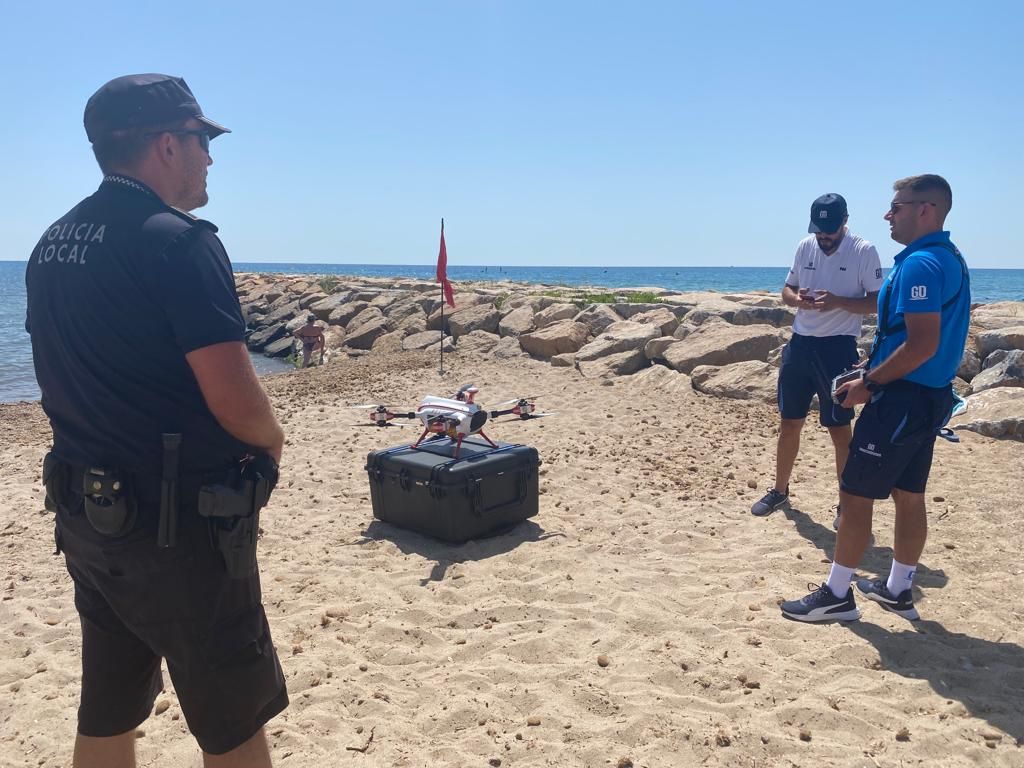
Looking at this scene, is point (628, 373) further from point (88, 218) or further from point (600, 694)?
point (88, 218)

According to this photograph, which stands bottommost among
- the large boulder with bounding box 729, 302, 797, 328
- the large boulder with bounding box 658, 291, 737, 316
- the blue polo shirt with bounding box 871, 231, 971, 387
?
the large boulder with bounding box 729, 302, 797, 328

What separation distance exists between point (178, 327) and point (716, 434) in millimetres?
6897

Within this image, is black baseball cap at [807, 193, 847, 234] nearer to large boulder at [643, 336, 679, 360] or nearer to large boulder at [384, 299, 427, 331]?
large boulder at [643, 336, 679, 360]

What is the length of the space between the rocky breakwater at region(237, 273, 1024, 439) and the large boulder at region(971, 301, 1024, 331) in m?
0.02

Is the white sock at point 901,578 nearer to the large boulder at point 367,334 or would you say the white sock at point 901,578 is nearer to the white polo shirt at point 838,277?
the white polo shirt at point 838,277

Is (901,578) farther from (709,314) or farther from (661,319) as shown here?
(661,319)

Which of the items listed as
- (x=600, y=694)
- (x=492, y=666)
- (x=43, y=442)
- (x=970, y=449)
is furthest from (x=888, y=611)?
(x=43, y=442)

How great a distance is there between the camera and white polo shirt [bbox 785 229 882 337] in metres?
5.26

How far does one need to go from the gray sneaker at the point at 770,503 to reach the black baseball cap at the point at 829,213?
79.0 inches

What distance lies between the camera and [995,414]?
737cm

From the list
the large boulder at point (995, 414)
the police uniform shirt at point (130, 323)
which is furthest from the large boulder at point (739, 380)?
the police uniform shirt at point (130, 323)

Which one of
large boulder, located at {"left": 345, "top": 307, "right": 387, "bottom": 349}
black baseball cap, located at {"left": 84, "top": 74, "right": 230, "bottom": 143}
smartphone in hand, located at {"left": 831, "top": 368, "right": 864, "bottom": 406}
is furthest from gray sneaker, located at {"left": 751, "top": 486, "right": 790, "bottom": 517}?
large boulder, located at {"left": 345, "top": 307, "right": 387, "bottom": 349}

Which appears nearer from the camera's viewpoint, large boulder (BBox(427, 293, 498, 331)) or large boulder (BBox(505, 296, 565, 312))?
large boulder (BBox(505, 296, 565, 312))

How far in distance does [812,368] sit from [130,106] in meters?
4.62
